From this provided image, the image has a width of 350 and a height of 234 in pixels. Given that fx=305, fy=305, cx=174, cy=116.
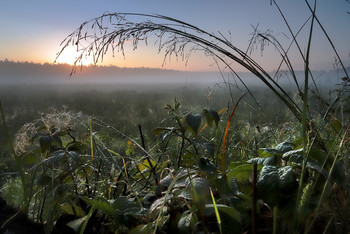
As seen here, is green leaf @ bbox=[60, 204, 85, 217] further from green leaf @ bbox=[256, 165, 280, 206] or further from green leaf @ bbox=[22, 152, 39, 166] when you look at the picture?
green leaf @ bbox=[256, 165, 280, 206]

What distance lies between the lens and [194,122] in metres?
1.25

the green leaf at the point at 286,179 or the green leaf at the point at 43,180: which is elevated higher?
the green leaf at the point at 286,179

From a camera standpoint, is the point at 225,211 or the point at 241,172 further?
Answer: the point at 241,172

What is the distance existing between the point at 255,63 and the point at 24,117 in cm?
1148

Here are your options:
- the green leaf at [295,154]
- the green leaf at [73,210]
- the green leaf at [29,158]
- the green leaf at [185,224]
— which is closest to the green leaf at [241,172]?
the green leaf at [295,154]

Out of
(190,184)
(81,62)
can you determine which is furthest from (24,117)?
(190,184)

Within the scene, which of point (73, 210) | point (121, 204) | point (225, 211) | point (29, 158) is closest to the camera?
point (225, 211)

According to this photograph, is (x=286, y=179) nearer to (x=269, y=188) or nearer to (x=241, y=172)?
(x=269, y=188)

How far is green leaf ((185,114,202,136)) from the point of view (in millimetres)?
1238

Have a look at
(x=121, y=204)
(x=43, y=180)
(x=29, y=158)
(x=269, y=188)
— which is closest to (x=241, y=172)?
(x=269, y=188)

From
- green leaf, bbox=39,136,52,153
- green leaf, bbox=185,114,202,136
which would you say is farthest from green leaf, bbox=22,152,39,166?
green leaf, bbox=185,114,202,136

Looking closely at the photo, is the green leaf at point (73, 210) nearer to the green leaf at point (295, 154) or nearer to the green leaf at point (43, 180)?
the green leaf at point (43, 180)

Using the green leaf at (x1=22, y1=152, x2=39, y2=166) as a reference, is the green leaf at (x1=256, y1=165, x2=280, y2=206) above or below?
above

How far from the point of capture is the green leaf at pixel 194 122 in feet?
4.06
